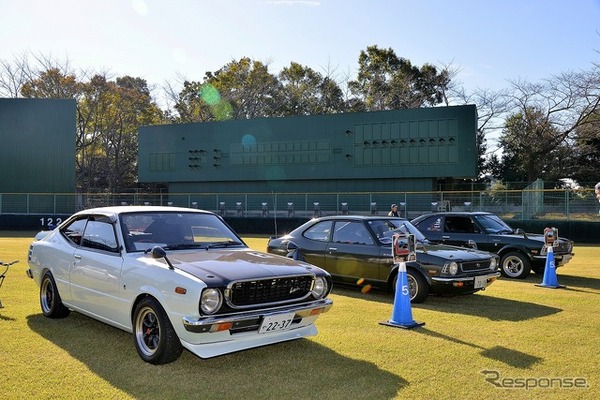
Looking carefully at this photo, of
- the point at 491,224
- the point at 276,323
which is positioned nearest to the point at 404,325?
the point at 276,323

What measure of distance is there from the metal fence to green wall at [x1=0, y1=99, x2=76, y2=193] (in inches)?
181

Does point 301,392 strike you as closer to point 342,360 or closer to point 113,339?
point 342,360

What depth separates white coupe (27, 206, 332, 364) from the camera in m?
4.67

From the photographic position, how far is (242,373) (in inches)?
191

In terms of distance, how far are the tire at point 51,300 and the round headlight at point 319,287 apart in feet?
11.2

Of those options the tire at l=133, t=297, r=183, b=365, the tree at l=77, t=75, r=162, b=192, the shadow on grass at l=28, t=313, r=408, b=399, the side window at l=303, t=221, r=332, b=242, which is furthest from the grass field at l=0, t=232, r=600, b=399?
the tree at l=77, t=75, r=162, b=192

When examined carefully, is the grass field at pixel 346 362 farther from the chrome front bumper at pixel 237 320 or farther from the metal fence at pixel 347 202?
the metal fence at pixel 347 202

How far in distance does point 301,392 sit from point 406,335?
222 centimetres

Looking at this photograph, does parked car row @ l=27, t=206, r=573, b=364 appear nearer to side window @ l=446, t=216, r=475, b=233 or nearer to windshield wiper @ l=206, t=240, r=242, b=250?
windshield wiper @ l=206, t=240, r=242, b=250

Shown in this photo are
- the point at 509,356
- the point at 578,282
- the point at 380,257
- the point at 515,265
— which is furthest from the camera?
the point at 515,265

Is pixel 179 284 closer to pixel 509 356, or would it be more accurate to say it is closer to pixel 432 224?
pixel 509 356

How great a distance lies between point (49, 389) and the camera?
14.3 ft

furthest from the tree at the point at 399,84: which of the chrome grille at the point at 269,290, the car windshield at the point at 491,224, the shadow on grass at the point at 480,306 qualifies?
the chrome grille at the point at 269,290

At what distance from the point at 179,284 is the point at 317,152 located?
34194 millimetres
